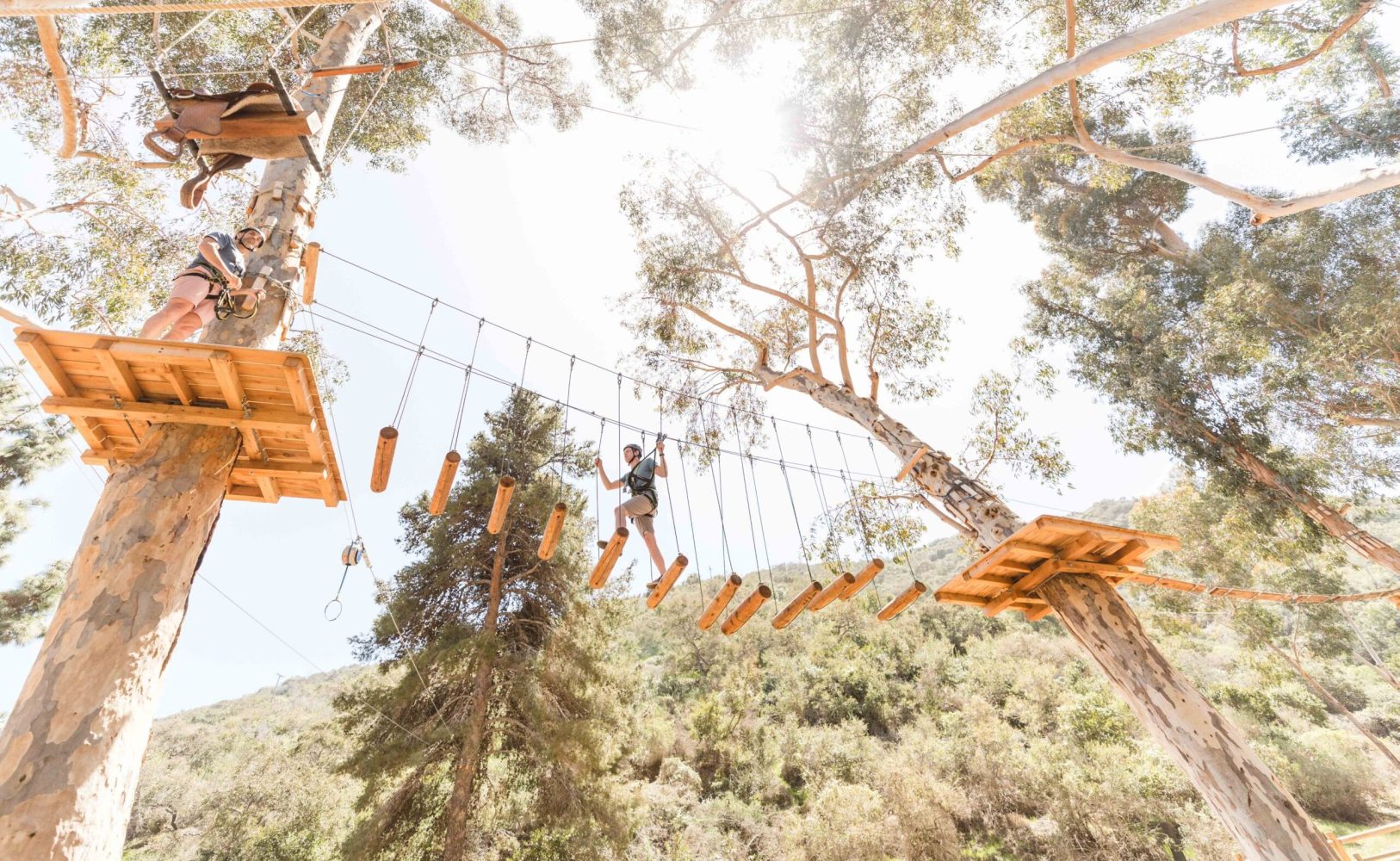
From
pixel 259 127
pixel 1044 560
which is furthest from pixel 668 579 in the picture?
pixel 259 127

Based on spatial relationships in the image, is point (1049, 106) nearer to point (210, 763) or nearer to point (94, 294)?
point (94, 294)

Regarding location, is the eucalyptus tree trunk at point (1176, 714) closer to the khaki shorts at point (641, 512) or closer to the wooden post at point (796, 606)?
the wooden post at point (796, 606)

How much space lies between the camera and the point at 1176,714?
12.5 feet

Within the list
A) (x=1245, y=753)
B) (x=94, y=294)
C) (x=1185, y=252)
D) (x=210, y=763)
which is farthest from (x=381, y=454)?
(x=210, y=763)

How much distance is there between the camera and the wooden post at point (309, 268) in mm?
4273

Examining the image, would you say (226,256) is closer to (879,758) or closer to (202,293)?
(202,293)

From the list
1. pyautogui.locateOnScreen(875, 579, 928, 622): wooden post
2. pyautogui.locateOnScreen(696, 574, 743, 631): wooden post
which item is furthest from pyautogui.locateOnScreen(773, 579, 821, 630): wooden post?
pyautogui.locateOnScreen(875, 579, 928, 622): wooden post

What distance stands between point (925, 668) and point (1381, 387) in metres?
17.9

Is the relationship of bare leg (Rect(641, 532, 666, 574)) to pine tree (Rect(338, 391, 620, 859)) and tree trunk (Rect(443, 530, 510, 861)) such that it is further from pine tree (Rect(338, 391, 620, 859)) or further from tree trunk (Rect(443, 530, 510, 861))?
tree trunk (Rect(443, 530, 510, 861))

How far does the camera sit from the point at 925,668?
23734mm

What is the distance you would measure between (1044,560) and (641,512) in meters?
3.56

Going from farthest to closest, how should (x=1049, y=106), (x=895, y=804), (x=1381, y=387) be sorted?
(x=895, y=804)
(x=1381, y=387)
(x=1049, y=106)

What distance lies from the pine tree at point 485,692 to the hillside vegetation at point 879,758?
16.3 inches

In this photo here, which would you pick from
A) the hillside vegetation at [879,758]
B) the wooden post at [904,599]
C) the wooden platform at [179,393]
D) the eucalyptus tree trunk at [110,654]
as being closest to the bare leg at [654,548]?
the wooden post at [904,599]
